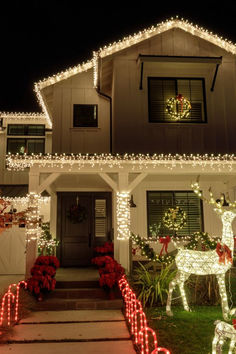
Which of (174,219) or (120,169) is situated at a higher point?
(120,169)

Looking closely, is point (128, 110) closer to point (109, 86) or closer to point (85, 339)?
point (109, 86)

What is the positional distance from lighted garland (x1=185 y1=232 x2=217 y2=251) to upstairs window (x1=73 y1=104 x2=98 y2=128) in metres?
Answer: 5.34

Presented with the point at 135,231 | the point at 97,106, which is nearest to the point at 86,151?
the point at 97,106

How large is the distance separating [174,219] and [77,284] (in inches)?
167

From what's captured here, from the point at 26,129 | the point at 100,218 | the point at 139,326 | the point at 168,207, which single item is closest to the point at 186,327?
the point at 139,326

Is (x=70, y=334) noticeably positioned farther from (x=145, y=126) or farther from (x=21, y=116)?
(x=21, y=116)

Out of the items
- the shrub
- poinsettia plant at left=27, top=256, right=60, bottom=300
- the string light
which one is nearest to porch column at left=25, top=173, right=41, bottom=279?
poinsettia plant at left=27, top=256, right=60, bottom=300

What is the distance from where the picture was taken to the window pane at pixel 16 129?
16172mm

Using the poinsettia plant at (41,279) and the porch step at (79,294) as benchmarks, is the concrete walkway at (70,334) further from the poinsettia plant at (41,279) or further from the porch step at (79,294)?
the porch step at (79,294)

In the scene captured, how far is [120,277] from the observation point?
316 inches

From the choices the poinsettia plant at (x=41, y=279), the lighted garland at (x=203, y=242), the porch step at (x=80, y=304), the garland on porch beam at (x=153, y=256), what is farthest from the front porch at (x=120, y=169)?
the lighted garland at (x=203, y=242)

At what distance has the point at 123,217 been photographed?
916 cm

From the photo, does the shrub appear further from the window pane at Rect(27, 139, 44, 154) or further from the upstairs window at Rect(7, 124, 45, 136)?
the upstairs window at Rect(7, 124, 45, 136)

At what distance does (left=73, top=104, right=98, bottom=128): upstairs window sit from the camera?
11.7 meters
